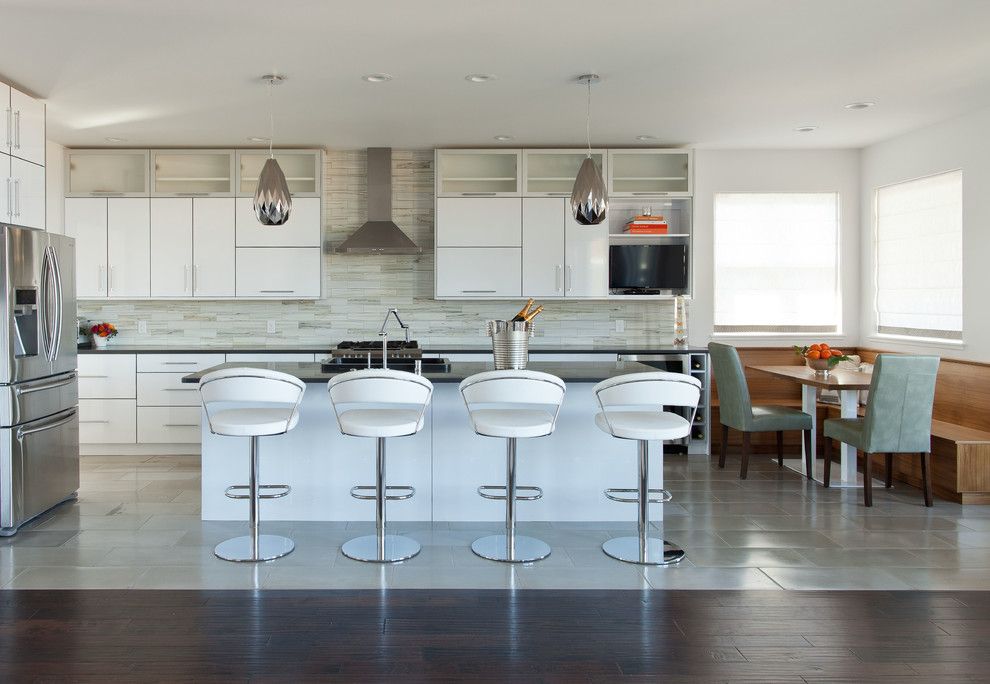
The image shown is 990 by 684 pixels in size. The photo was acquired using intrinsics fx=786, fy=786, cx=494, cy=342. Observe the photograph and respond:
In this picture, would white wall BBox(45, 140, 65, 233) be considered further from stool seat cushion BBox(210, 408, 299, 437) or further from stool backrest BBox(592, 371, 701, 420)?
stool backrest BBox(592, 371, 701, 420)

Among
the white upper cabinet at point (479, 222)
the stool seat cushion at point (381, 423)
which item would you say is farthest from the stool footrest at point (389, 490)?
the white upper cabinet at point (479, 222)

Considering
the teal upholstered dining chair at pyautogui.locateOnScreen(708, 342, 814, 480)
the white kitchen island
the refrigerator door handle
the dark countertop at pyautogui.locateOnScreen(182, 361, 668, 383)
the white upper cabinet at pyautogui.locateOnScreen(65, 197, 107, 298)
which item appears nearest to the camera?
the dark countertop at pyautogui.locateOnScreen(182, 361, 668, 383)

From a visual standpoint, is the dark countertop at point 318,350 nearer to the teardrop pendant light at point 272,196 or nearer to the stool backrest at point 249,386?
the teardrop pendant light at point 272,196

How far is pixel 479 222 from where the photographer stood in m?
6.76

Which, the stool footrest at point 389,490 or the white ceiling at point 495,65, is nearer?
the white ceiling at point 495,65

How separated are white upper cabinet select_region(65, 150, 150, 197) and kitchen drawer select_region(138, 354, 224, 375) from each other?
145cm

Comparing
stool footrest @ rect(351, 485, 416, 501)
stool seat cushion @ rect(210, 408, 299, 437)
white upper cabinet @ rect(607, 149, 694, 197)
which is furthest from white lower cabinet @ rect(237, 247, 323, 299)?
stool seat cushion @ rect(210, 408, 299, 437)

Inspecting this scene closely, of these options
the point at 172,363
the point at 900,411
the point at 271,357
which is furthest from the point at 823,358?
the point at 172,363

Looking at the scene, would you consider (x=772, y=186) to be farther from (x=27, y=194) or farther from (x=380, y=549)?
(x=27, y=194)

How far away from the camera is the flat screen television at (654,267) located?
681 cm

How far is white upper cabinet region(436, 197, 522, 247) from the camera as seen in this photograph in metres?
6.75

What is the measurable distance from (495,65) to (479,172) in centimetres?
236

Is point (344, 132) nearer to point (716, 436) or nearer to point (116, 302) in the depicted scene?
point (116, 302)

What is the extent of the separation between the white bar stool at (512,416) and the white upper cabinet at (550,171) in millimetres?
3233
